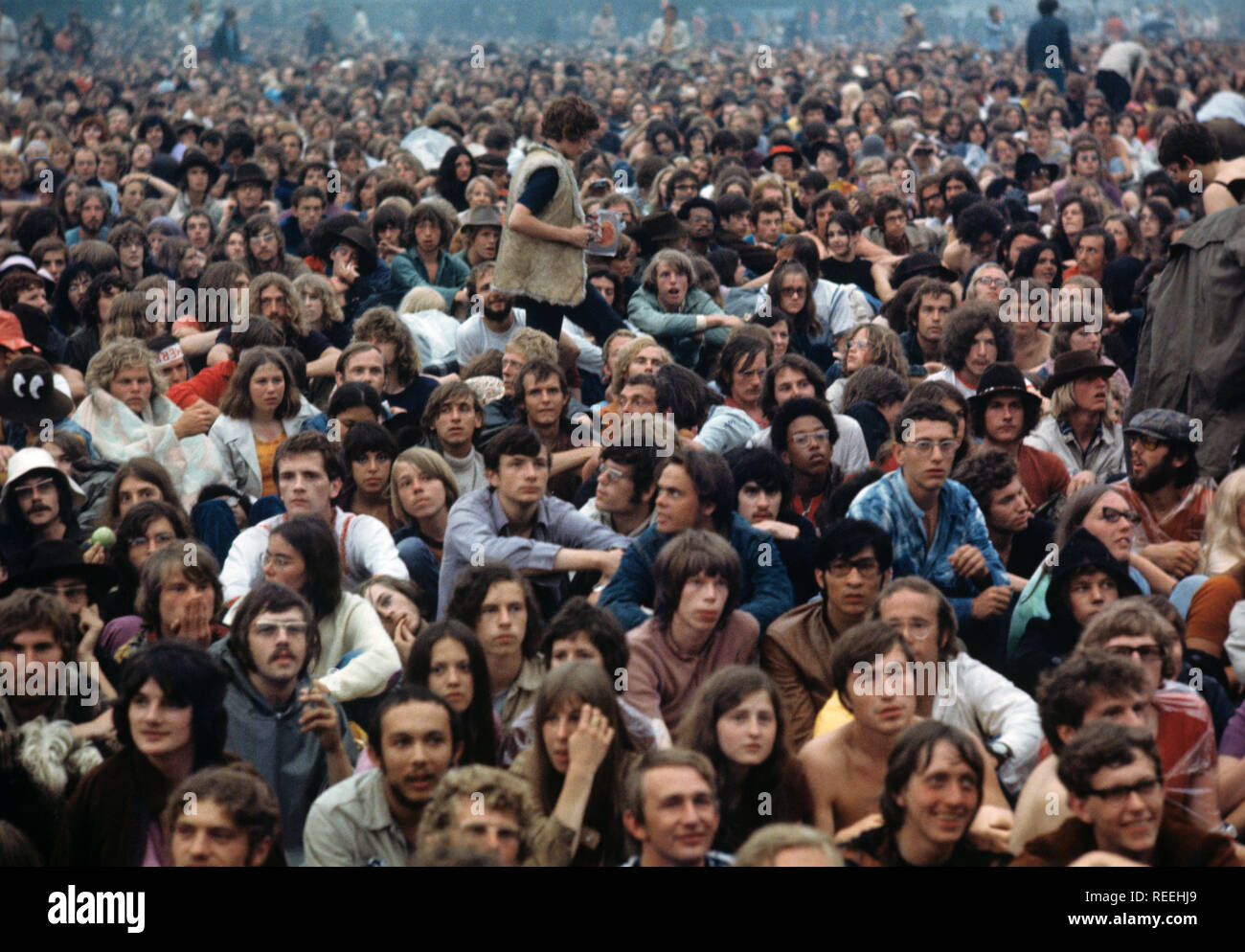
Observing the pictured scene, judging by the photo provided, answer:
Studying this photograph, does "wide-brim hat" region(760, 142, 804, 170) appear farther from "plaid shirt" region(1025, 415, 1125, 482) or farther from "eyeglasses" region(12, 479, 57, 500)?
"eyeglasses" region(12, 479, 57, 500)

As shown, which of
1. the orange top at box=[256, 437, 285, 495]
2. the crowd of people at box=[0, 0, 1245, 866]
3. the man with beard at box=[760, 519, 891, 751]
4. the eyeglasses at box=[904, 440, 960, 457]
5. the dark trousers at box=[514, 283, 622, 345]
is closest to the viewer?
the crowd of people at box=[0, 0, 1245, 866]

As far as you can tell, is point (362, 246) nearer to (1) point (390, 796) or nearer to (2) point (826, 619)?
(2) point (826, 619)

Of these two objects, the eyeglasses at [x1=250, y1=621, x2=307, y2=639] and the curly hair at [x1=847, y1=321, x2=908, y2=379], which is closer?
the eyeglasses at [x1=250, y1=621, x2=307, y2=639]

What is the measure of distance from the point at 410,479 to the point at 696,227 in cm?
541

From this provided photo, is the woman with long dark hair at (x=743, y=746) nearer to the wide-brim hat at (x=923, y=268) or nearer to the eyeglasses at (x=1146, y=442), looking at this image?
the eyeglasses at (x=1146, y=442)

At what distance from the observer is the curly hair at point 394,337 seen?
29.5 feet

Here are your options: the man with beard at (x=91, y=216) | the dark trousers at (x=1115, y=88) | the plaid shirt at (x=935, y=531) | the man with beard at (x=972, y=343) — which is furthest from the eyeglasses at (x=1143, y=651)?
the dark trousers at (x=1115, y=88)

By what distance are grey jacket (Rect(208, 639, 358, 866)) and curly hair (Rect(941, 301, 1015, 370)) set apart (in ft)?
14.3

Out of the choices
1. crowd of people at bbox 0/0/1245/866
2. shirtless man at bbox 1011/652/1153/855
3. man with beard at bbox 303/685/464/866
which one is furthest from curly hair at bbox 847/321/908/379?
man with beard at bbox 303/685/464/866

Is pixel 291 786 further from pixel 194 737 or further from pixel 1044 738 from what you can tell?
pixel 1044 738

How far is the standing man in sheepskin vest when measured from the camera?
9.10 meters

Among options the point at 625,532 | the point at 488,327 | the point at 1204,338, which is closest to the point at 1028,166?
the point at 488,327

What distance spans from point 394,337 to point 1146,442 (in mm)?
4058

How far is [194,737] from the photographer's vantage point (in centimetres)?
498
